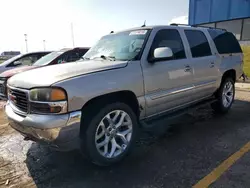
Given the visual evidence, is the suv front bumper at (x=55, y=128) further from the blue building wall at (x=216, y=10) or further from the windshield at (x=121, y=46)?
the blue building wall at (x=216, y=10)

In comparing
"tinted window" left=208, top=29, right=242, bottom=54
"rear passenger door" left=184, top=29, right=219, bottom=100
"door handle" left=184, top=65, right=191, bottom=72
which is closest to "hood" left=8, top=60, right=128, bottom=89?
"door handle" left=184, top=65, right=191, bottom=72

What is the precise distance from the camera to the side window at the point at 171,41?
399cm

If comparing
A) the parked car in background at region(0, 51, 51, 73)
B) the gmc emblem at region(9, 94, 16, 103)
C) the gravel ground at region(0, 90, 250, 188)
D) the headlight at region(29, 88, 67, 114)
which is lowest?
the gravel ground at region(0, 90, 250, 188)

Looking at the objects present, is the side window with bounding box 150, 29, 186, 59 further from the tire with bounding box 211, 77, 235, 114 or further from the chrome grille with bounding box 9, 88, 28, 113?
the chrome grille with bounding box 9, 88, 28, 113

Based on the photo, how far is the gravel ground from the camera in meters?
2.94

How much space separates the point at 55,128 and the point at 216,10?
21868 millimetres

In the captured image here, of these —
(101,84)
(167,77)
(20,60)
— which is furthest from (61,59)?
(101,84)

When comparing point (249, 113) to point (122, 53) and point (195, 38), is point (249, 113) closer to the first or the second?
point (195, 38)

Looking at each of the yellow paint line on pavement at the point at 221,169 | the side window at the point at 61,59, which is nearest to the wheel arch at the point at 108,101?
the yellow paint line on pavement at the point at 221,169

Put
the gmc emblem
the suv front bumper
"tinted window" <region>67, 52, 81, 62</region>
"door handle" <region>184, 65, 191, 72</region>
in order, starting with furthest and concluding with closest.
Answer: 1. "tinted window" <region>67, 52, 81, 62</region>
2. "door handle" <region>184, 65, 191, 72</region>
3. the gmc emblem
4. the suv front bumper

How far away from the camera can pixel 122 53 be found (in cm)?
382

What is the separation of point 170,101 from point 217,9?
785 inches

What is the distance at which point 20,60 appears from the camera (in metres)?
9.17

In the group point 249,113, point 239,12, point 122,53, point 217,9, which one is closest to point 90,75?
point 122,53
